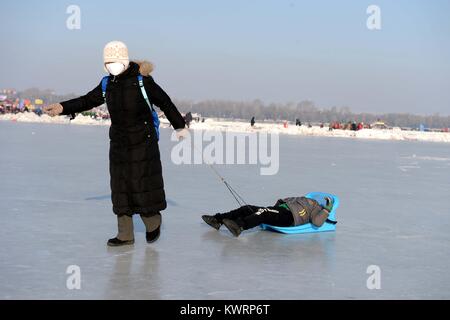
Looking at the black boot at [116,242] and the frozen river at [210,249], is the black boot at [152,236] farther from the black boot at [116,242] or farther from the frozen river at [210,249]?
the black boot at [116,242]

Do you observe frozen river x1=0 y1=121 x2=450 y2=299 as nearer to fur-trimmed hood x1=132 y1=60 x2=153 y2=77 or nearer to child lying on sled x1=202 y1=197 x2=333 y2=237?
child lying on sled x1=202 y1=197 x2=333 y2=237

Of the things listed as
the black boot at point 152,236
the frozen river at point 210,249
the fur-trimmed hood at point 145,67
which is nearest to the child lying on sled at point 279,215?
the frozen river at point 210,249

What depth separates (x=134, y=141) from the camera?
4.80m

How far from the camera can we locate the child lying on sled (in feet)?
17.6

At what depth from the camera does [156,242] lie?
5020 mm

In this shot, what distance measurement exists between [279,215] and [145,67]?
1.80 meters

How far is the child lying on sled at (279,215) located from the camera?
211 inches

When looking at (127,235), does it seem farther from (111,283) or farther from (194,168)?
(194,168)

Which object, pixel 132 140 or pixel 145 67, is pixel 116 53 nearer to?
pixel 145 67

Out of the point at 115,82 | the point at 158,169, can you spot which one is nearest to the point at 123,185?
the point at 158,169

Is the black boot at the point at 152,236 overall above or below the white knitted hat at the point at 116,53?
below

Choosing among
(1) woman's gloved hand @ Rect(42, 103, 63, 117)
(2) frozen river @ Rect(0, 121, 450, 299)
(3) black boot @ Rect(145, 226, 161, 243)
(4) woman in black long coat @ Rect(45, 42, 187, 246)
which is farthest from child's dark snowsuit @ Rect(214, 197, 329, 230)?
(1) woman's gloved hand @ Rect(42, 103, 63, 117)
